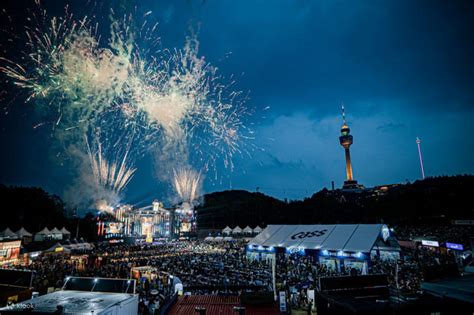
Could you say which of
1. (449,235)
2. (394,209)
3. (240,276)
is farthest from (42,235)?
(394,209)

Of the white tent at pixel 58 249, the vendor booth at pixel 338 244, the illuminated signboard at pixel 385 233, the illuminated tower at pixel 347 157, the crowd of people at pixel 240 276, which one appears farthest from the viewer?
the illuminated tower at pixel 347 157

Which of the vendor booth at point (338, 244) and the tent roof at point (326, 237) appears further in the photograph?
the tent roof at point (326, 237)

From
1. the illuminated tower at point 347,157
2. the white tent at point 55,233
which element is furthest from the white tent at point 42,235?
the illuminated tower at point 347,157

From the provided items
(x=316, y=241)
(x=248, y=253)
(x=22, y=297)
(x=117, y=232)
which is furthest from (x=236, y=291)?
(x=117, y=232)

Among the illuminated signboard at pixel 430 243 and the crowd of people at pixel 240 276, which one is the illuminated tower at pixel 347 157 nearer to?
the illuminated signboard at pixel 430 243

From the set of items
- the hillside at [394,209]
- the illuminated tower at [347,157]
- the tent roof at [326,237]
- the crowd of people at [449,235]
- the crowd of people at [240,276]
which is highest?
the illuminated tower at [347,157]

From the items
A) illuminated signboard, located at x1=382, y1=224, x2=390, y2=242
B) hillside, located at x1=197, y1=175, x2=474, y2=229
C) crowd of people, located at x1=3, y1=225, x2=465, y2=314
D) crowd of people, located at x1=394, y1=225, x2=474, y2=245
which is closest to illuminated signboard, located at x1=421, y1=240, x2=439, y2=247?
crowd of people, located at x1=394, y1=225, x2=474, y2=245

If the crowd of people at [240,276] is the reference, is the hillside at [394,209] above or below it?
above

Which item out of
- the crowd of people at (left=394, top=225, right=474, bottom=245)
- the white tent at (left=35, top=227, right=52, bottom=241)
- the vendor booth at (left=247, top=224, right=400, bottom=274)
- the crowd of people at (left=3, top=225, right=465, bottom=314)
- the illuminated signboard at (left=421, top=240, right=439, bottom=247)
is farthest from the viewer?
the white tent at (left=35, top=227, right=52, bottom=241)

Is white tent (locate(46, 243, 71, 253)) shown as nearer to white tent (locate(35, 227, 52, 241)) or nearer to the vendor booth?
white tent (locate(35, 227, 52, 241))

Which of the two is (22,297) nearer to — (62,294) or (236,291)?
(62,294)
